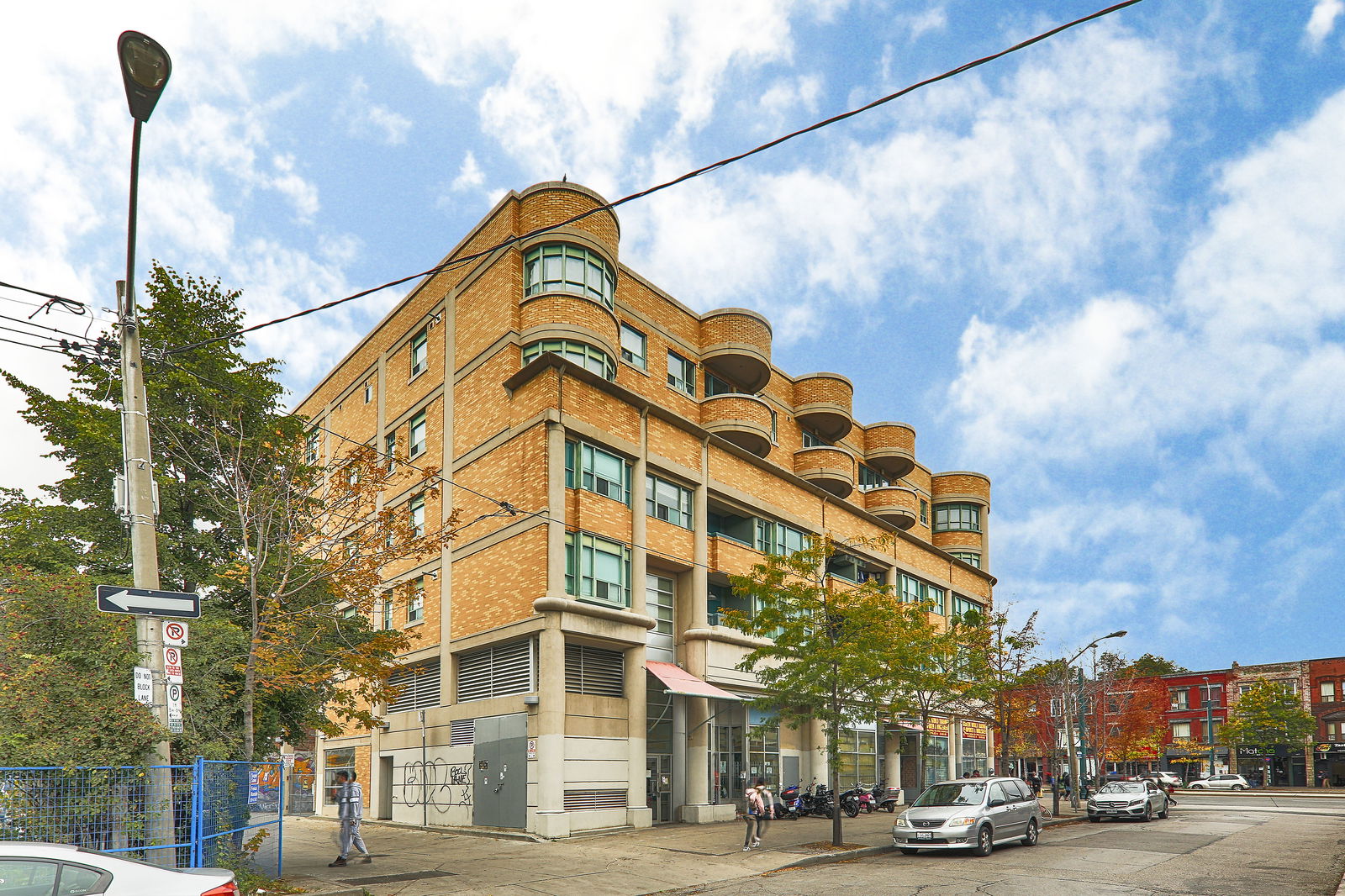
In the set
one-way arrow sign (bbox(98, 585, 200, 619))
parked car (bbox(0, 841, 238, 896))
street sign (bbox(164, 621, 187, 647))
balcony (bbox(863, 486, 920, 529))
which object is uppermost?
balcony (bbox(863, 486, 920, 529))

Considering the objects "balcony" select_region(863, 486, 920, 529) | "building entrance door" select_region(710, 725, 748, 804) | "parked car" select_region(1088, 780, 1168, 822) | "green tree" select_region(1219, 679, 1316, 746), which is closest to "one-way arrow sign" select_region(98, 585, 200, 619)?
"building entrance door" select_region(710, 725, 748, 804)

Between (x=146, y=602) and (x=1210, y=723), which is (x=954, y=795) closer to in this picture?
(x=146, y=602)

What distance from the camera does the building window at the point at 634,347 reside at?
34469 millimetres

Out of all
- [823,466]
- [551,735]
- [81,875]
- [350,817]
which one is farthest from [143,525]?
[823,466]

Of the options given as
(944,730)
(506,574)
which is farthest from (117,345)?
(944,730)

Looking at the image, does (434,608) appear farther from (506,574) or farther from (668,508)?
(668,508)

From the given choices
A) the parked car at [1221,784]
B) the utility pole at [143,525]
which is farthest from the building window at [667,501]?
the parked car at [1221,784]

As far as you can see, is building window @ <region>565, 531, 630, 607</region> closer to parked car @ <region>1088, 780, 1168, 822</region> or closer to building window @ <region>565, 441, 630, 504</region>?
building window @ <region>565, 441, 630, 504</region>

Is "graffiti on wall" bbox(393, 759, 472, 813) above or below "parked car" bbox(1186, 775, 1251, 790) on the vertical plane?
above

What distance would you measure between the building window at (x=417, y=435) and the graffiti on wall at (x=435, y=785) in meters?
10.9

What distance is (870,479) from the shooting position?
52.9 meters

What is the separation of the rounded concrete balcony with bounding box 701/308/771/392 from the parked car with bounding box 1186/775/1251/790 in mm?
51050

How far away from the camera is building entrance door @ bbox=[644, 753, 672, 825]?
3031cm

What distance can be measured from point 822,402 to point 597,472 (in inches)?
706
